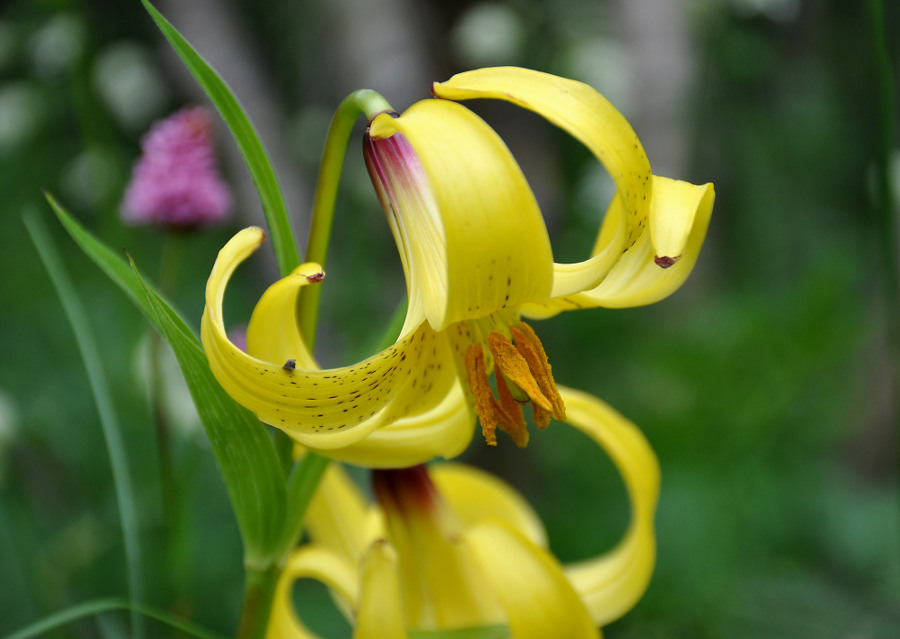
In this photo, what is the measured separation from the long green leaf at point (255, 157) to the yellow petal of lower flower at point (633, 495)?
0.23 metres

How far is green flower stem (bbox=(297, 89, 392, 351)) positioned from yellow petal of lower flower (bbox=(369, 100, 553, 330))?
0.06 meters

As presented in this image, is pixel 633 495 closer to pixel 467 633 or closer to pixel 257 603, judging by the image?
pixel 467 633

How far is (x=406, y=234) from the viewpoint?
0.36m

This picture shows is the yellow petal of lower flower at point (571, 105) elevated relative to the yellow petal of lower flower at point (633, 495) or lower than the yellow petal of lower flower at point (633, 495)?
elevated

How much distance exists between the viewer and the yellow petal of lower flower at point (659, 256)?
1.15 ft

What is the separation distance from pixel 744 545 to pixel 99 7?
303 centimetres

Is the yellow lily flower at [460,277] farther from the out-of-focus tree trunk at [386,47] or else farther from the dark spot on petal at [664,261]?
the out-of-focus tree trunk at [386,47]

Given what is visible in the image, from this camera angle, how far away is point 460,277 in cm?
30

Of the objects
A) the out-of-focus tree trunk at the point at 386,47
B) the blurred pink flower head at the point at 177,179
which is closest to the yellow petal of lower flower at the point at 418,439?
the blurred pink flower head at the point at 177,179

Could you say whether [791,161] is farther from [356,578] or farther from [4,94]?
[356,578]

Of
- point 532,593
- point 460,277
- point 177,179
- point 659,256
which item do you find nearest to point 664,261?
point 659,256

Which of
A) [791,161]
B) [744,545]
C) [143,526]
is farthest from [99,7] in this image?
[744,545]

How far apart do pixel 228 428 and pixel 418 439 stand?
0.11m

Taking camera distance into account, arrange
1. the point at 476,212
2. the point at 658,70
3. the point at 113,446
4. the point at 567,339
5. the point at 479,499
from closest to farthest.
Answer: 1. the point at 476,212
2. the point at 113,446
3. the point at 479,499
4. the point at 567,339
5. the point at 658,70
